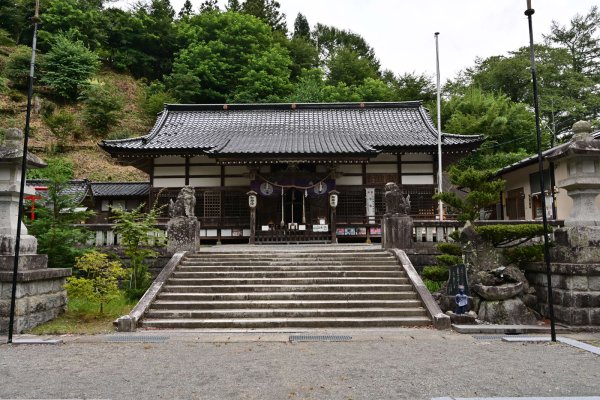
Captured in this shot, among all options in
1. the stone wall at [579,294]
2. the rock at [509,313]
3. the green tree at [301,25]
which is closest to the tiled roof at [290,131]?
the rock at [509,313]

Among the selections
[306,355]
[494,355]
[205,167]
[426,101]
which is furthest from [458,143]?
[426,101]

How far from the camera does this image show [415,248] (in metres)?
12.9

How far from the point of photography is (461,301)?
9.09 metres

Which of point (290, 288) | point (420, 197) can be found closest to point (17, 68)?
point (420, 197)

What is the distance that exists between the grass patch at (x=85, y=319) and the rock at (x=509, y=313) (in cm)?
854

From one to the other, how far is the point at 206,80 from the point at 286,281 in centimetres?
3461

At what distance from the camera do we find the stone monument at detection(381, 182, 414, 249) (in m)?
12.7

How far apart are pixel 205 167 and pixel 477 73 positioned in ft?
117

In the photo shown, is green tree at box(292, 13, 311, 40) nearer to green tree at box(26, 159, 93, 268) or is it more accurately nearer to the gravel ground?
green tree at box(26, 159, 93, 268)

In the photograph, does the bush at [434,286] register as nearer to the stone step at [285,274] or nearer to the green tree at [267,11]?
the stone step at [285,274]

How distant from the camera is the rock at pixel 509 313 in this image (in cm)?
873

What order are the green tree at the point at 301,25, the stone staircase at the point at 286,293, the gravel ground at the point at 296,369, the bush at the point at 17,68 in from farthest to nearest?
1. the green tree at the point at 301,25
2. the bush at the point at 17,68
3. the stone staircase at the point at 286,293
4. the gravel ground at the point at 296,369

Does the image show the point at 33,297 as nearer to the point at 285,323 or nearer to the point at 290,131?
the point at 285,323

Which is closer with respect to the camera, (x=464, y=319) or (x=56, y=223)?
(x=464, y=319)
